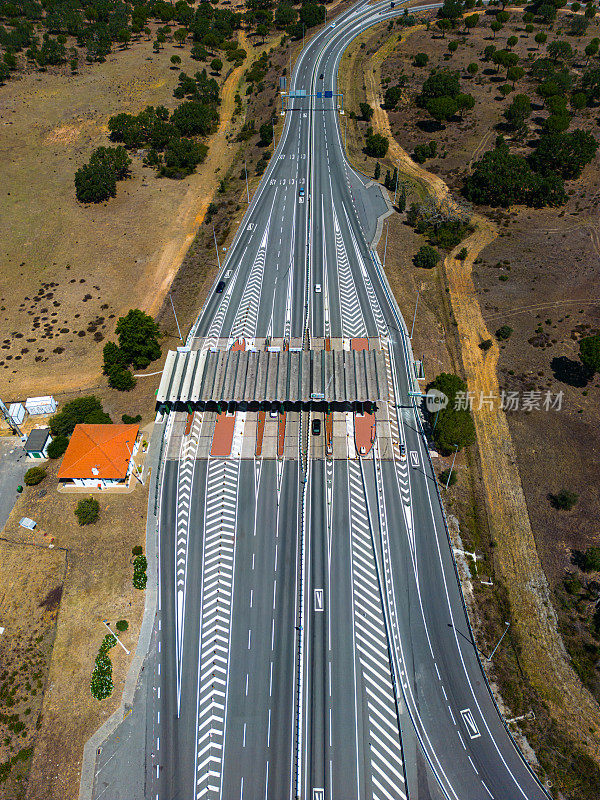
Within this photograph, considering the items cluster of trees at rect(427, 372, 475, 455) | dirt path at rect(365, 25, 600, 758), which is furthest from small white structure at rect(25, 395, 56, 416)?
dirt path at rect(365, 25, 600, 758)

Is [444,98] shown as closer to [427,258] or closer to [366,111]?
[366,111]

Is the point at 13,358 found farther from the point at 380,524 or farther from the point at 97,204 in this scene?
the point at 380,524

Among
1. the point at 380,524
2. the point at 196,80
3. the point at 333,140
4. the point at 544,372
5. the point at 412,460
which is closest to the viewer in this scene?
the point at 380,524

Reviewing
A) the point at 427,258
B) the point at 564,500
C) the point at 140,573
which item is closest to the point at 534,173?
the point at 427,258

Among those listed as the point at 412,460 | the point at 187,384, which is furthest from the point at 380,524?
the point at 187,384

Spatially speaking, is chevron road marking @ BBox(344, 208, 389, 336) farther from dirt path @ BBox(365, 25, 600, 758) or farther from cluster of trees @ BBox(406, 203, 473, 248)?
cluster of trees @ BBox(406, 203, 473, 248)

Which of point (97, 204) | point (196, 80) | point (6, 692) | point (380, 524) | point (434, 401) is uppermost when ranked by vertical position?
point (196, 80)
